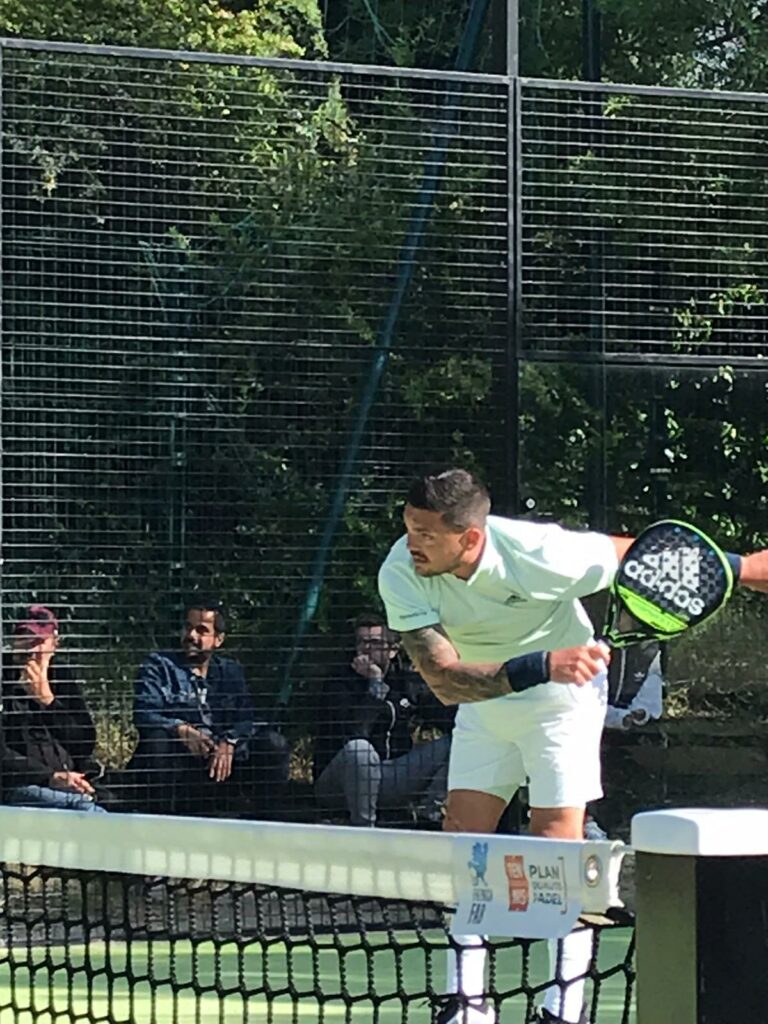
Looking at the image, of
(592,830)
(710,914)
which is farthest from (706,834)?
(592,830)

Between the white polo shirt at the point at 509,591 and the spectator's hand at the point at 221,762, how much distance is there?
220cm

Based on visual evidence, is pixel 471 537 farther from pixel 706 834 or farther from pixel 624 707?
pixel 624 707

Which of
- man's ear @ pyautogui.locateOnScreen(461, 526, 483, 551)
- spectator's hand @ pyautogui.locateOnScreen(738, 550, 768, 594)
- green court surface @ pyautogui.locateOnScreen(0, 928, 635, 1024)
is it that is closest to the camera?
spectator's hand @ pyautogui.locateOnScreen(738, 550, 768, 594)

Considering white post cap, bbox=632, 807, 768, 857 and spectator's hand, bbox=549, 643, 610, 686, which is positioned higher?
white post cap, bbox=632, 807, 768, 857

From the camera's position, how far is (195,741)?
7.07 m

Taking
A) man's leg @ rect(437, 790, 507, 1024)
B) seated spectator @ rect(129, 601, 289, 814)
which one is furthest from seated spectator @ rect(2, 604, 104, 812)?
man's leg @ rect(437, 790, 507, 1024)

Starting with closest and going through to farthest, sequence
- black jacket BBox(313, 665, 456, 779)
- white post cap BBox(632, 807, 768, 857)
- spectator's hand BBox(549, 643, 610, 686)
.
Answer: white post cap BBox(632, 807, 768, 857)
spectator's hand BBox(549, 643, 610, 686)
black jacket BBox(313, 665, 456, 779)

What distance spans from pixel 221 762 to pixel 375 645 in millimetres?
719

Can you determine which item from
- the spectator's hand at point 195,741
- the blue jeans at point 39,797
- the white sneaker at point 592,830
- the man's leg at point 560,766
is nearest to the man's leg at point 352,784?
the spectator's hand at point 195,741

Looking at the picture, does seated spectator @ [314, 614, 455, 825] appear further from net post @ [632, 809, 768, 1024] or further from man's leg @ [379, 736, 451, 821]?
net post @ [632, 809, 768, 1024]

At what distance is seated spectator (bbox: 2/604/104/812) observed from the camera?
22.0 feet

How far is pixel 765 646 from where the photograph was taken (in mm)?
8109

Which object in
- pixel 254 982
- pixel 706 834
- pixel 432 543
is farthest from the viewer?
pixel 254 982

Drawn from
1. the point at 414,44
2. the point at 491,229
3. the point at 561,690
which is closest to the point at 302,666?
the point at 491,229
